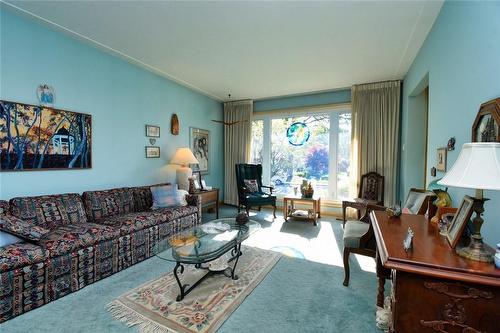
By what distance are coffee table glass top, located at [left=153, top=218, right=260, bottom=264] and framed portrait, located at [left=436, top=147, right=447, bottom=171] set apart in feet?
6.41

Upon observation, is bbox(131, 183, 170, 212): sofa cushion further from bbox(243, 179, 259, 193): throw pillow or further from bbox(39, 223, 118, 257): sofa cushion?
bbox(243, 179, 259, 193): throw pillow

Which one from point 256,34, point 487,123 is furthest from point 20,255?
point 487,123

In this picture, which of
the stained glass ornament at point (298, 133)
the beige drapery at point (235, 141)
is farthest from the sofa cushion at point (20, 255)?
the stained glass ornament at point (298, 133)

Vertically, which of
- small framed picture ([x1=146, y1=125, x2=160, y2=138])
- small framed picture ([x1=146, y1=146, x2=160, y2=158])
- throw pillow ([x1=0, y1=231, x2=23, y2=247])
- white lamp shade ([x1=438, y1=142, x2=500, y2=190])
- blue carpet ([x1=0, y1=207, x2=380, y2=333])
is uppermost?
small framed picture ([x1=146, y1=125, x2=160, y2=138])

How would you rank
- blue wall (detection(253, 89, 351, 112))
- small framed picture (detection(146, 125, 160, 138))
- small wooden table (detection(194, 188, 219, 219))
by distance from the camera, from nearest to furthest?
small framed picture (detection(146, 125, 160, 138))
small wooden table (detection(194, 188, 219, 219))
blue wall (detection(253, 89, 351, 112))

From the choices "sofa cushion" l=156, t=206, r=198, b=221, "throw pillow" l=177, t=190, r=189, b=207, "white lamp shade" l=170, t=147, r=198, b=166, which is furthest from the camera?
"white lamp shade" l=170, t=147, r=198, b=166

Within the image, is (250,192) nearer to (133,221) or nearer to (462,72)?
(133,221)

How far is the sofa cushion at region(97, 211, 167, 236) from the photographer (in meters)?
2.57

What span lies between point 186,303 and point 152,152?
273cm

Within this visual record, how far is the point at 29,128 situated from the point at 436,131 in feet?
14.1

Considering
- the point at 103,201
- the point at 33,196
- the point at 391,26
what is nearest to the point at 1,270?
the point at 33,196

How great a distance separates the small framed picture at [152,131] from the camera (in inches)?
153

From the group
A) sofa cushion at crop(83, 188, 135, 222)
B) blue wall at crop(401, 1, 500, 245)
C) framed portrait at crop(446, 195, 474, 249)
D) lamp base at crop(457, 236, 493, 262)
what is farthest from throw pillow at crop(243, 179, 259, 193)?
lamp base at crop(457, 236, 493, 262)

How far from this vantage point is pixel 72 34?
276 centimetres
